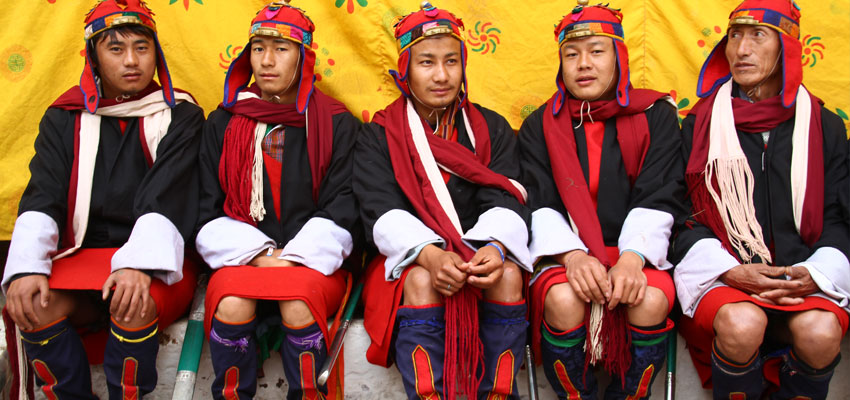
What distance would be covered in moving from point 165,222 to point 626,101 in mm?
Result: 1973

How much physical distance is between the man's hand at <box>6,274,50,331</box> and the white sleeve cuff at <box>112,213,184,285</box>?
27 centimetres

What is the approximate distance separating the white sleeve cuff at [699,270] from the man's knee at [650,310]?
0.15 meters

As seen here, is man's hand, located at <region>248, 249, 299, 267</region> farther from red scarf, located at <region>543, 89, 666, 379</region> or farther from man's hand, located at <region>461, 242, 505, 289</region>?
red scarf, located at <region>543, 89, 666, 379</region>

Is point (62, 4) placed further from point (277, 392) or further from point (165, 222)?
point (277, 392)

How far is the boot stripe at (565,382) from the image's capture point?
2.53 m

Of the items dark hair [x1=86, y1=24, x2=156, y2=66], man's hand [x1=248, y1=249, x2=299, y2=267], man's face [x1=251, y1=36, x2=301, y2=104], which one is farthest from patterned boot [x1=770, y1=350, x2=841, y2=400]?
dark hair [x1=86, y1=24, x2=156, y2=66]

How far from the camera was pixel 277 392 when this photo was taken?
9.21 ft

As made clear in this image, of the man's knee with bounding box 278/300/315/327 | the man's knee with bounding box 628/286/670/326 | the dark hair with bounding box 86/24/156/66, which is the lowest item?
the man's knee with bounding box 278/300/315/327

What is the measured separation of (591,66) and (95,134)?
2141 mm

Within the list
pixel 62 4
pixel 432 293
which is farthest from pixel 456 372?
pixel 62 4

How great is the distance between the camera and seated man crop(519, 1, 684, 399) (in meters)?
2.53

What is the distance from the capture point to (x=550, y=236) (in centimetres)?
277

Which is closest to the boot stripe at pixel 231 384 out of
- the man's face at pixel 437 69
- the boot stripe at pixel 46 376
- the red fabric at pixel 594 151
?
the boot stripe at pixel 46 376

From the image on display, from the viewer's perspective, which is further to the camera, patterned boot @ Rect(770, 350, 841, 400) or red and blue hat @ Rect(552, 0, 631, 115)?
red and blue hat @ Rect(552, 0, 631, 115)
